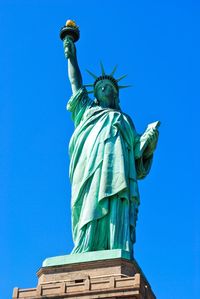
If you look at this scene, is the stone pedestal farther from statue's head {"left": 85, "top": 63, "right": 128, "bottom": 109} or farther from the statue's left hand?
statue's head {"left": 85, "top": 63, "right": 128, "bottom": 109}

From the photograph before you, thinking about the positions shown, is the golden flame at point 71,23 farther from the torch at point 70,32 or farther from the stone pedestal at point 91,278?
the stone pedestal at point 91,278

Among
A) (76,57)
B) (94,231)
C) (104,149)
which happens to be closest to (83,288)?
(94,231)

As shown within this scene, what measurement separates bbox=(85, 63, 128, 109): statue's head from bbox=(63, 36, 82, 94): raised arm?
0.50 metres

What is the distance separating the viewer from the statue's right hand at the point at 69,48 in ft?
86.5

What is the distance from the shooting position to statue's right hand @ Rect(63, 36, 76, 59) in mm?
26359

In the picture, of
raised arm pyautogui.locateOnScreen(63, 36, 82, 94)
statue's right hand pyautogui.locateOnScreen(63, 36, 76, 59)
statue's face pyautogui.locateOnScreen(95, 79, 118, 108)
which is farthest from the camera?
statue's right hand pyautogui.locateOnScreen(63, 36, 76, 59)

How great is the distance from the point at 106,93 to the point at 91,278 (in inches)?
295

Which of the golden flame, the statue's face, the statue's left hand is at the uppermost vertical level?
the golden flame

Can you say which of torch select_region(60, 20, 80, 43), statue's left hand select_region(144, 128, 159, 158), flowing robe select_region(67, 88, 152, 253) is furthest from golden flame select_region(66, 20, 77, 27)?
statue's left hand select_region(144, 128, 159, 158)

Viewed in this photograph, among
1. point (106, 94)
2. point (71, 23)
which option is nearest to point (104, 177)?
point (106, 94)

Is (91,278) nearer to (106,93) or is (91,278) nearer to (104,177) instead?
(104,177)

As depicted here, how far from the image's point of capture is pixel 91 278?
20031 millimetres

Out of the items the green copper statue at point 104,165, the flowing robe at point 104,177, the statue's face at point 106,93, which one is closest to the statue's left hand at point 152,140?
the green copper statue at point 104,165

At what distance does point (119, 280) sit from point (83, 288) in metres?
0.93
